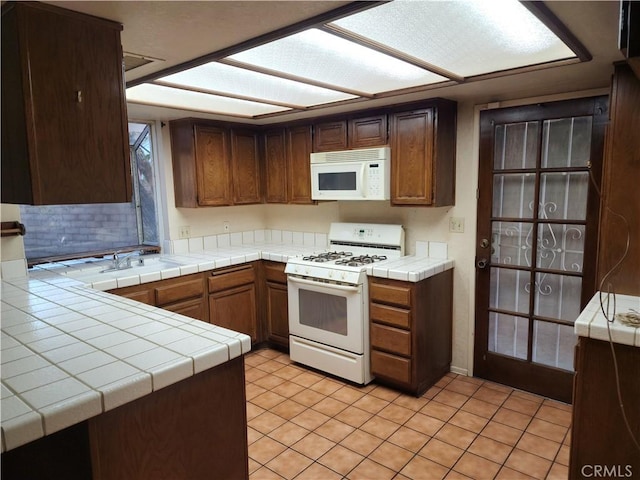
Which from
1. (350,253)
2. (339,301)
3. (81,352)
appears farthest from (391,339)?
(81,352)

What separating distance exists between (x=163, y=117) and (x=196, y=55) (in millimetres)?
1826

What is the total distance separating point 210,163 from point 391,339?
2.19 meters

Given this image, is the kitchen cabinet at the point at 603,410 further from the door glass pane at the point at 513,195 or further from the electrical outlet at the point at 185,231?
the electrical outlet at the point at 185,231

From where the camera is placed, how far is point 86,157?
1640 mm

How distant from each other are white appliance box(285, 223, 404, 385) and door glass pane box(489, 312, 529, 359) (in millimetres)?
891

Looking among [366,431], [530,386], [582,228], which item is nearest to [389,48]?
[582,228]

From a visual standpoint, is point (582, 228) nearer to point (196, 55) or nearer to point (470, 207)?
point (470, 207)

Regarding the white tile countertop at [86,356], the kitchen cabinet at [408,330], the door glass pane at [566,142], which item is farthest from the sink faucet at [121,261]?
the door glass pane at [566,142]

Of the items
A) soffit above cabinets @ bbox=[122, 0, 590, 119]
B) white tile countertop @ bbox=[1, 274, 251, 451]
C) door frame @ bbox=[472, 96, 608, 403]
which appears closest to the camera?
white tile countertop @ bbox=[1, 274, 251, 451]

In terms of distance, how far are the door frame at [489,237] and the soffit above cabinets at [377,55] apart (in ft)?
2.28

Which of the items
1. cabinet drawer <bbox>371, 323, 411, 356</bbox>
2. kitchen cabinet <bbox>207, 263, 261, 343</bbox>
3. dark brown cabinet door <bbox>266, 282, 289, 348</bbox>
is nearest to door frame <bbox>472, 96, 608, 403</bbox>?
cabinet drawer <bbox>371, 323, 411, 356</bbox>

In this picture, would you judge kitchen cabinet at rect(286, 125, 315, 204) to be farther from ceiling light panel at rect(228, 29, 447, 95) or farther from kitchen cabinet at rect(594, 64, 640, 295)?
kitchen cabinet at rect(594, 64, 640, 295)

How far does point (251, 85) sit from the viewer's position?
2.52m

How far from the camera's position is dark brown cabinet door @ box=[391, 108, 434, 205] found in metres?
3.02
